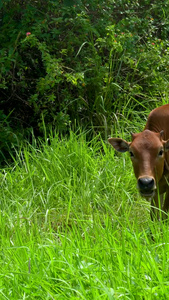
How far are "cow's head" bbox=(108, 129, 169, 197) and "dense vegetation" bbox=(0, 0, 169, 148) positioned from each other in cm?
192

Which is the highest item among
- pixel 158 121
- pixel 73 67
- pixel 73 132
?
pixel 158 121

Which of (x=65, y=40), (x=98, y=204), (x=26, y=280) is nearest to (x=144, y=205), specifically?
(x=98, y=204)

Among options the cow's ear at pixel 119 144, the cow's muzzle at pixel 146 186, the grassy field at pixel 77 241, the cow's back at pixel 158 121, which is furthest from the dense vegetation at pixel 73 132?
the cow's back at pixel 158 121

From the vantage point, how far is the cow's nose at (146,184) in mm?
4484

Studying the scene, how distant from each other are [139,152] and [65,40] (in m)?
3.00

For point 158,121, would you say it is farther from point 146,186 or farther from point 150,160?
point 146,186

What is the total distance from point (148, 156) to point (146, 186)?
31cm

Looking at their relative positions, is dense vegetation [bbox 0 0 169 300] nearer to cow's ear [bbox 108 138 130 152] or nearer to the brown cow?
the brown cow

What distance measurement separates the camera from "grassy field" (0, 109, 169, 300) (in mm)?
3330

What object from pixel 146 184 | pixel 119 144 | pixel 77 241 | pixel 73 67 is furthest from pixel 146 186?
pixel 73 67

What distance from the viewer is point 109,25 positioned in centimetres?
742

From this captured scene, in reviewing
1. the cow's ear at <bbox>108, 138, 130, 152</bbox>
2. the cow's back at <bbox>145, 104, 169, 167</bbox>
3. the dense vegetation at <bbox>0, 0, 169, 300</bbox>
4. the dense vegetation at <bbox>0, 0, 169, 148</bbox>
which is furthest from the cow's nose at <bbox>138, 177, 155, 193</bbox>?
the dense vegetation at <bbox>0, 0, 169, 148</bbox>

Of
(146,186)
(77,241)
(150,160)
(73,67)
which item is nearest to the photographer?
(77,241)

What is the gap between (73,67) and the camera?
24.1 feet
